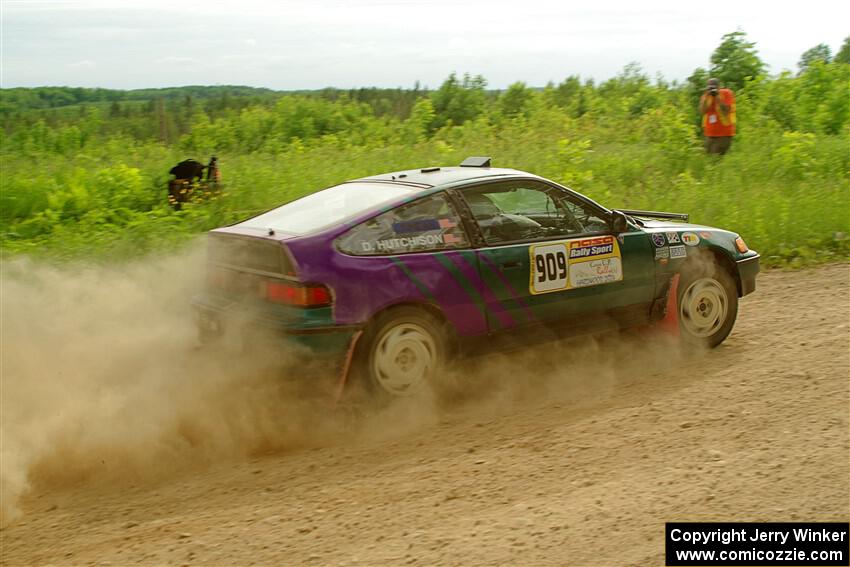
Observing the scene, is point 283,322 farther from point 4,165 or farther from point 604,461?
point 4,165

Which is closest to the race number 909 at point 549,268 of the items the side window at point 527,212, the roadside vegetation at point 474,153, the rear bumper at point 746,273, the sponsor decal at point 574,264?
the sponsor decal at point 574,264

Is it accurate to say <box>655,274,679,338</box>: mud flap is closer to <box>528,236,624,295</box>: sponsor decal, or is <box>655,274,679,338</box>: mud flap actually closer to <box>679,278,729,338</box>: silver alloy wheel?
<box>679,278,729,338</box>: silver alloy wheel

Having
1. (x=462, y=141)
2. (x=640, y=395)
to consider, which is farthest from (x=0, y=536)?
(x=462, y=141)

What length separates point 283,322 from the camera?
197 inches

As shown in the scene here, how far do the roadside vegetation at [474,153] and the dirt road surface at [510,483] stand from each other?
4741 mm

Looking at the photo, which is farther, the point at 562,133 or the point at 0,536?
the point at 562,133

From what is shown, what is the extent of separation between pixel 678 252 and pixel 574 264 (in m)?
1.01

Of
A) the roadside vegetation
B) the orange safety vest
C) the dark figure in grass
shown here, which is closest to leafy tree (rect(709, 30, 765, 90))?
the roadside vegetation

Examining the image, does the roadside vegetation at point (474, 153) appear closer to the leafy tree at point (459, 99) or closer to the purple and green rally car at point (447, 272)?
the leafy tree at point (459, 99)

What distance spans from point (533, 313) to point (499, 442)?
3.71ft

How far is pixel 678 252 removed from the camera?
21.1ft

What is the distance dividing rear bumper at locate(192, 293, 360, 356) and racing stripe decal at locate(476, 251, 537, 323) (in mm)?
1064

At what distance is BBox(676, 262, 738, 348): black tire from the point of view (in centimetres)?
653

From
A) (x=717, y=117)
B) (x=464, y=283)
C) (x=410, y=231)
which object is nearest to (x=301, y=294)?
(x=410, y=231)
